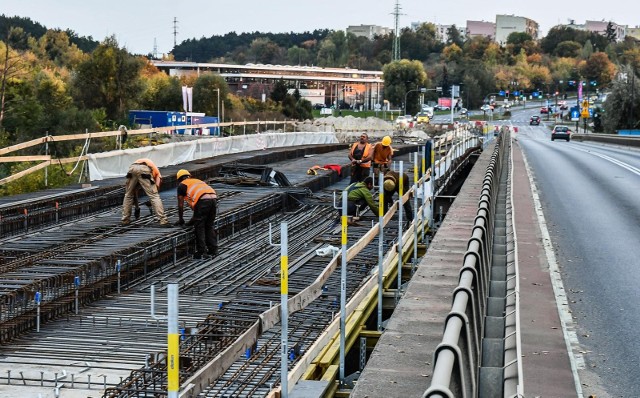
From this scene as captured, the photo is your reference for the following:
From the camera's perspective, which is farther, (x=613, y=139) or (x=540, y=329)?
(x=613, y=139)

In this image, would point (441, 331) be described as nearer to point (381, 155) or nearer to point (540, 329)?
point (540, 329)

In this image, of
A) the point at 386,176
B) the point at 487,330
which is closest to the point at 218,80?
the point at 386,176

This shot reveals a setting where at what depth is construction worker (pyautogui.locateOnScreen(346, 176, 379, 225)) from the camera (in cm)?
1733

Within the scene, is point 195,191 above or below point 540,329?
above

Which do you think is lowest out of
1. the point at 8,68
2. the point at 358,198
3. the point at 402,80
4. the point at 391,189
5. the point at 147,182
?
the point at 358,198

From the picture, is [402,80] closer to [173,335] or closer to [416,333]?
[416,333]

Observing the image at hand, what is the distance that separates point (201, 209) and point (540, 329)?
21.7ft

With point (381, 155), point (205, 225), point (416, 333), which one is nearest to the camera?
point (416, 333)

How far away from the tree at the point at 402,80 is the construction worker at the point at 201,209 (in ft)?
377

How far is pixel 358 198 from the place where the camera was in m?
17.7

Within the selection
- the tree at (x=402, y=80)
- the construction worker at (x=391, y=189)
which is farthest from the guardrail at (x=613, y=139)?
the tree at (x=402, y=80)

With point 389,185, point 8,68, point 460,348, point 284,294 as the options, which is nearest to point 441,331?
point 284,294

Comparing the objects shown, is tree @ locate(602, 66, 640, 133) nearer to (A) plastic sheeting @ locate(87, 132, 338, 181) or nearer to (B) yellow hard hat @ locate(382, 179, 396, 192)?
(A) plastic sheeting @ locate(87, 132, 338, 181)

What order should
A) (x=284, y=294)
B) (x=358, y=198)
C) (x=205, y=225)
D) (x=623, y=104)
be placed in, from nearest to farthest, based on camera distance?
(x=284, y=294) → (x=205, y=225) → (x=358, y=198) → (x=623, y=104)
